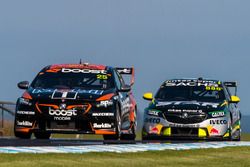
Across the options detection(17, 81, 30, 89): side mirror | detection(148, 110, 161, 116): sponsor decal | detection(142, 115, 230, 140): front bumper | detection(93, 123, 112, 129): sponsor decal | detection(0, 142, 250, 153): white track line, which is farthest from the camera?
detection(148, 110, 161, 116): sponsor decal

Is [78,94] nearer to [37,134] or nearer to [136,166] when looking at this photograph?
[37,134]

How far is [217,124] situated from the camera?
20.1 meters

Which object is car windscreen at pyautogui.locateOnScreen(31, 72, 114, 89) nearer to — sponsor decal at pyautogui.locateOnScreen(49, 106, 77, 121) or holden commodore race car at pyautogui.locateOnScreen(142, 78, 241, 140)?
sponsor decal at pyautogui.locateOnScreen(49, 106, 77, 121)

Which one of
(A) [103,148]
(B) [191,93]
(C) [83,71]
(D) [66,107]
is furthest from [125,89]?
(A) [103,148]

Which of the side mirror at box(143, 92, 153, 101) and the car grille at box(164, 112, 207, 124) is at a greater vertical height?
the side mirror at box(143, 92, 153, 101)

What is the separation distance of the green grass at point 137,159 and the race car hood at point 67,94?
13.9ft

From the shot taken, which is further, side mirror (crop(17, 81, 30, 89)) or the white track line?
side mirror (crop(17, 81, 30, 89))

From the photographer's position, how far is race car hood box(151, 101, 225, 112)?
20.2m

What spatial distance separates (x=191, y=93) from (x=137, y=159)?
8600 mm

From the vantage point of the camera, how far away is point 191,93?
843 inches

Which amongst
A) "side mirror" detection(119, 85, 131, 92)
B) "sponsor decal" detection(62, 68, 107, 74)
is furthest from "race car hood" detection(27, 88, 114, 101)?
"sponsor decal" detection(62, 68, 107, 74)

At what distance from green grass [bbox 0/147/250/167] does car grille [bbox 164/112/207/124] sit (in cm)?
517

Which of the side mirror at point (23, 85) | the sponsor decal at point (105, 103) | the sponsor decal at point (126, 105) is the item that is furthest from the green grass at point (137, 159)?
the side mirror at point (23, 85)

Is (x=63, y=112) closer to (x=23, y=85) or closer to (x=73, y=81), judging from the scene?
(x=23, y=85)
